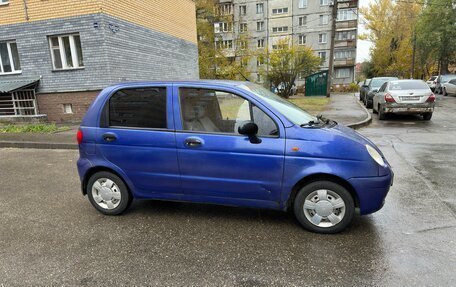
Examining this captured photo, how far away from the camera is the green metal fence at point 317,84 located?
2528 centimetres

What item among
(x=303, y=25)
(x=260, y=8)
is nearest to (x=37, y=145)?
(x=303, y=25)

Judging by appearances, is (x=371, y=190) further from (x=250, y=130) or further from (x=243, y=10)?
(x=243, y=10)

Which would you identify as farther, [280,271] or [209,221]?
[209,221]

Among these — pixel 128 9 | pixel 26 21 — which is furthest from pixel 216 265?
pixel 26 21

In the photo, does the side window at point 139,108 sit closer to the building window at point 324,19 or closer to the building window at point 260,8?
the building window at point 324,19

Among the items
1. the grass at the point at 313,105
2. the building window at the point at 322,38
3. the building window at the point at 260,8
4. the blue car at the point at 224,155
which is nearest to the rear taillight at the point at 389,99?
the grass at the point at 313,105

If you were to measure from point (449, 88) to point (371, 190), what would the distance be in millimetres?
25617

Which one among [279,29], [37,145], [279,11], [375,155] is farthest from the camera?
[279,29]

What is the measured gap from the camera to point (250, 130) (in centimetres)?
338

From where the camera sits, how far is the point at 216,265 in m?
2.95

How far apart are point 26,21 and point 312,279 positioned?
48.2 ft

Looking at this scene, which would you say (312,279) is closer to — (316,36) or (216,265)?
(216,265)

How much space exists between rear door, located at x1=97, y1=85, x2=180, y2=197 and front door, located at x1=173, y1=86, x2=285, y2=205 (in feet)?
0.43

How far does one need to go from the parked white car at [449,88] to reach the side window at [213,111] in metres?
25.4
